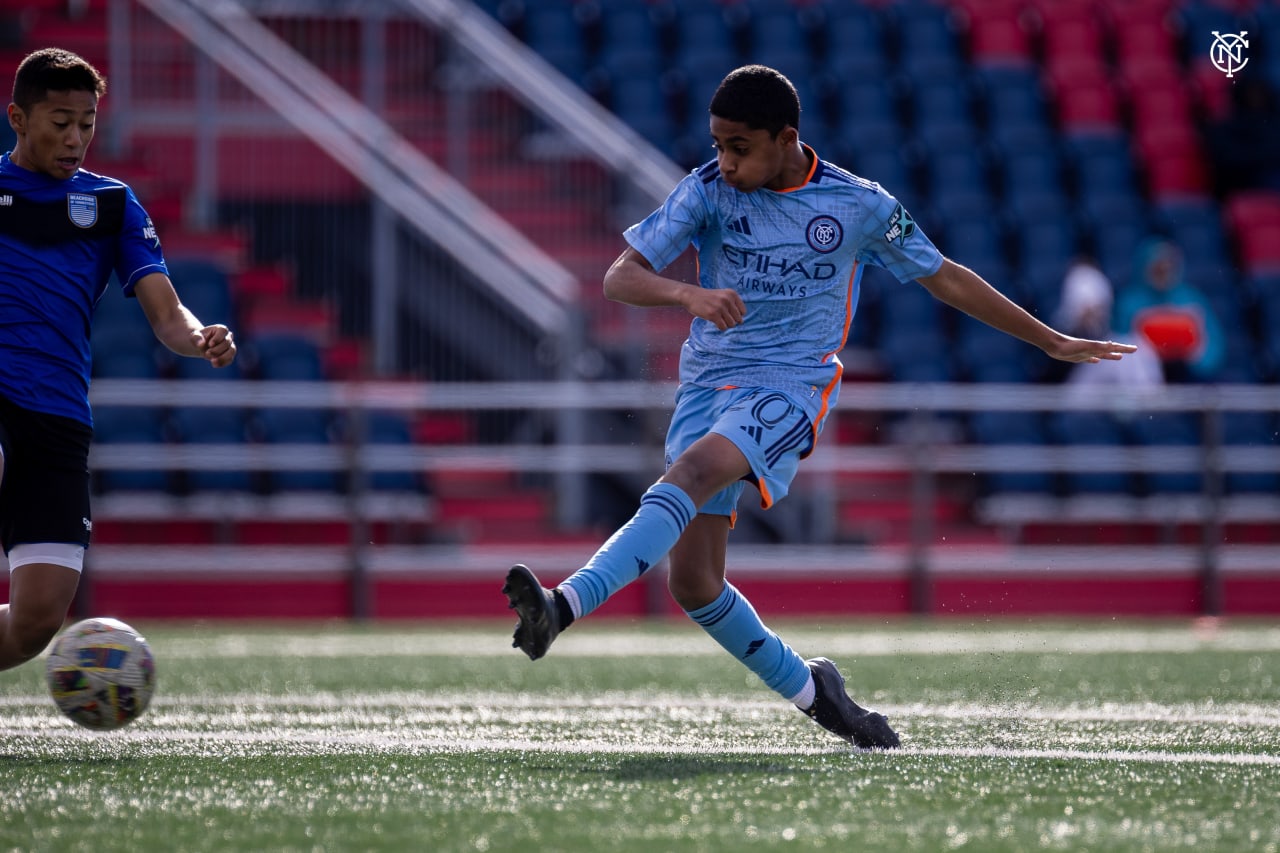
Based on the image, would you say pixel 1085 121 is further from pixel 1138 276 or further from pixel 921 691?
pixel 921 691

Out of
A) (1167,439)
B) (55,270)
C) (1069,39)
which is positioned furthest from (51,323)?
(1069,39)

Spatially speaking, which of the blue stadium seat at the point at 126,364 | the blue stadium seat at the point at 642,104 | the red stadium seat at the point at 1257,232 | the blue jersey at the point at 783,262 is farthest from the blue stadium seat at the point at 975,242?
the blue jersey at the point at 783,262

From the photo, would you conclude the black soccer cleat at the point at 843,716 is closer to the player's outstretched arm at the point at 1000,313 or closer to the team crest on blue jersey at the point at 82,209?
the player's outstretched arm at the point at 1000,313

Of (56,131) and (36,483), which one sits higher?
(56,131)

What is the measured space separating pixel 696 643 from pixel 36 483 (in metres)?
5.19

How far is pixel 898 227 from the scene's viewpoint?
498cm

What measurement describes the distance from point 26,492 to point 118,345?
292 inches

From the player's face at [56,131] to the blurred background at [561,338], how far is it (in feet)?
20.3

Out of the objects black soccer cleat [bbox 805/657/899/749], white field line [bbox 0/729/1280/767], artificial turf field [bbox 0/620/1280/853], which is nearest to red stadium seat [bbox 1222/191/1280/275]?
artificial turf field [bbox 0/620/1280/853]

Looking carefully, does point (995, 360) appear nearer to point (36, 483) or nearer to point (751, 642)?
point (751, 642)

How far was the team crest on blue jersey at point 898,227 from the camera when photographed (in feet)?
16.3

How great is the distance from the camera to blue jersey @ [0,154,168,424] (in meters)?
4.71

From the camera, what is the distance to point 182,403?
11.0m

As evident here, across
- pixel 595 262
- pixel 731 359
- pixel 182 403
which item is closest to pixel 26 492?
pixel 731 359
